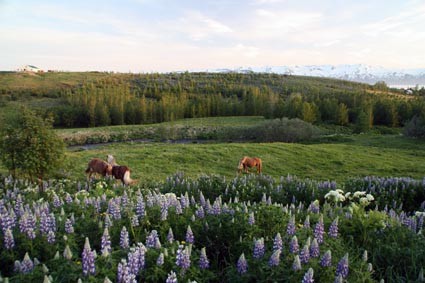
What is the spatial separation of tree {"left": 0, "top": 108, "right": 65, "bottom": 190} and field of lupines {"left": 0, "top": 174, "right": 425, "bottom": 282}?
3.45 metres

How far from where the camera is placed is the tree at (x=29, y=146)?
31.0 ft

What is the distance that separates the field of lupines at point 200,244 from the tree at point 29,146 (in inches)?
136

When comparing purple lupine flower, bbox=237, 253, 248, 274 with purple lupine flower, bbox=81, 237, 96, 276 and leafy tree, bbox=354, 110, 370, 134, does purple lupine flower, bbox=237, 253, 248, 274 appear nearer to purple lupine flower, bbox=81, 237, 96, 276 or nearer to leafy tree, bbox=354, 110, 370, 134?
purple lupine flower, bbox=81, 237, 96, 276

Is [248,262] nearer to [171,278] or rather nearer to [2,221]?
[171,278]

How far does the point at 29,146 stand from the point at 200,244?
21.9 feet

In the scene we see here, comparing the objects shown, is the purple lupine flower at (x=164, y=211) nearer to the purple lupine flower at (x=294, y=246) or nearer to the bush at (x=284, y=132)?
the purple lupine flower at (x=294, y=246)

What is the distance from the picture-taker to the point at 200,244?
5105mm

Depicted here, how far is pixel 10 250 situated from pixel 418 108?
2490 inches

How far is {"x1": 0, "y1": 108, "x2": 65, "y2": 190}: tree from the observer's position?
9.45m

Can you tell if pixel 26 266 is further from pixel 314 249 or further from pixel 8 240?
pixel 314 249

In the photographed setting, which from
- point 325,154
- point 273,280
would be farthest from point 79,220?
point 325,154

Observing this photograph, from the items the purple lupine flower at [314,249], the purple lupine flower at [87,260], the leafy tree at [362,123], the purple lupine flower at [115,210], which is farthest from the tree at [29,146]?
the leafy tree at [362,123]

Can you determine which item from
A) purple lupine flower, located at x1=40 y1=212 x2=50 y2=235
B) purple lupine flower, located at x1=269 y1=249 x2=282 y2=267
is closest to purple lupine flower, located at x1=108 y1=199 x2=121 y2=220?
purple lupine flower, located at x1=40 y1=212 x2=50 y2=235

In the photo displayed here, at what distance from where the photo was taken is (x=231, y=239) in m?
5.03
